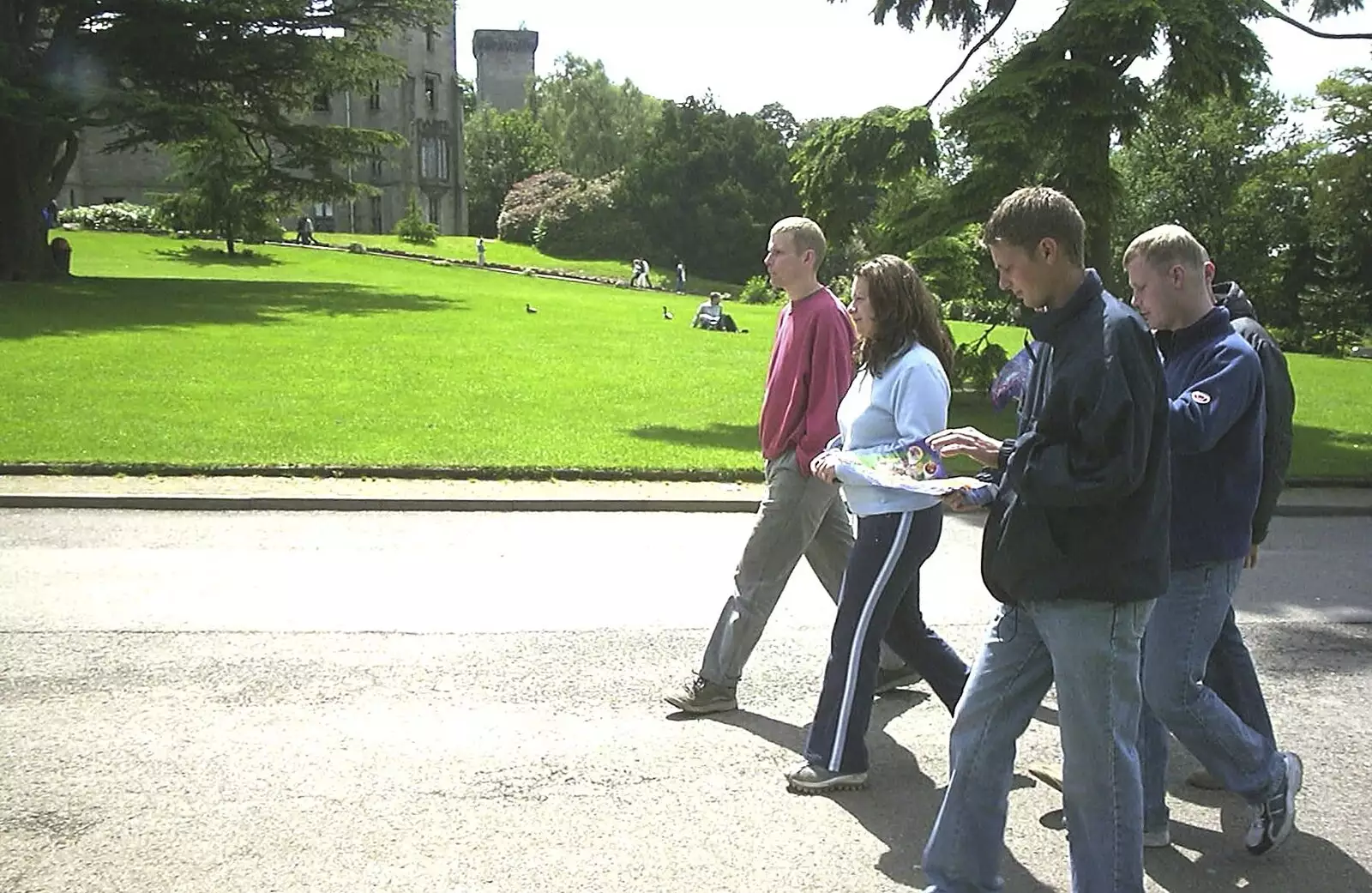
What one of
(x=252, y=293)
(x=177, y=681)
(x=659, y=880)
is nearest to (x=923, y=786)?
(x=659, y=880)

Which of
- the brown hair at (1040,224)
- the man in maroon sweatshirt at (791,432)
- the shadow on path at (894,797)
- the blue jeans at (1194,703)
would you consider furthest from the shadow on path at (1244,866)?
the brown hair at (1040,224)

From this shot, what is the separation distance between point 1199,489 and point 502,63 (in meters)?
121

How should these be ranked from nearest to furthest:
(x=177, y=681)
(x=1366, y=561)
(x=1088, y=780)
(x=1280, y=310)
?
(x=1088, y=780)
(x=177, y=681)
(x=1366, y=561)
(x=1280, y=310)

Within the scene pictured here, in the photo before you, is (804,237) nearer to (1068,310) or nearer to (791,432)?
(791,432)

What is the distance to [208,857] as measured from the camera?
4.14m

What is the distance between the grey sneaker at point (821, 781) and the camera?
477cm

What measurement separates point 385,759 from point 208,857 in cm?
95

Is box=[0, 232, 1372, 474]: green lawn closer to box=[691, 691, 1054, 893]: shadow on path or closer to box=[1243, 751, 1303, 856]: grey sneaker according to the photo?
box=[691, 691, 1054, 893]: shadow on path

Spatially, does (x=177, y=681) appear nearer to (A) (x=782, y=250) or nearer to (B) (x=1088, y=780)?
(A) (x=782, y=250)

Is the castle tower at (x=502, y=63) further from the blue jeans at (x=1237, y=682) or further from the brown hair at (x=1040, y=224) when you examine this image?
the brown hair at (x=1040, y=224)

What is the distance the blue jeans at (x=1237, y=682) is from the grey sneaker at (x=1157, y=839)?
0.51 metres

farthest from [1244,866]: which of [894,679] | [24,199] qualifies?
[24,199]

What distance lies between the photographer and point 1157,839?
4426 millimetres

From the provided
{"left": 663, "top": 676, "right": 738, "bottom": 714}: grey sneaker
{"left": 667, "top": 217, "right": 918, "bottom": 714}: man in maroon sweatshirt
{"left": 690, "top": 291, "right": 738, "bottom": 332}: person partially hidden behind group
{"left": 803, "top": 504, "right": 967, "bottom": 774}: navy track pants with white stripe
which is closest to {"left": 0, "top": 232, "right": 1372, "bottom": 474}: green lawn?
{"left": 690, "top": 291, "right": 738, "bottom": 332}: person partially hidden behind group
